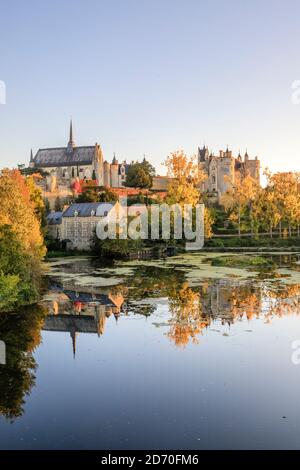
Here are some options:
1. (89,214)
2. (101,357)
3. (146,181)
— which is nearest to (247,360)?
(101,357)

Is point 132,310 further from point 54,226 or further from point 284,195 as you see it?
point 284,195

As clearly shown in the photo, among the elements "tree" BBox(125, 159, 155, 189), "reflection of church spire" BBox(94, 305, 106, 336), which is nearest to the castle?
"tree" BBox(125, 159, 155, 189)

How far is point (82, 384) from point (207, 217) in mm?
40776

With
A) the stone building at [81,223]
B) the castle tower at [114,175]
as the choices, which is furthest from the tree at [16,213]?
the castle tower at [114,175]

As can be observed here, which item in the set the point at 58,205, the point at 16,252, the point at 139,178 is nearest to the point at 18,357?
the point at 16,252

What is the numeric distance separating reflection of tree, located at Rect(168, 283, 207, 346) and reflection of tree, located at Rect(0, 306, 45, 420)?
15.7 feet

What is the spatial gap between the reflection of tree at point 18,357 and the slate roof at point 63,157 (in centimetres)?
7568

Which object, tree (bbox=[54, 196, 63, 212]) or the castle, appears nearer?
tree (bbox=[54, 196, 63, 212])

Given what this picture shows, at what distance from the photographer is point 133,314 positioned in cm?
2008

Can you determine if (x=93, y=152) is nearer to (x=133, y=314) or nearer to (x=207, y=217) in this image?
(x=207, y=217)

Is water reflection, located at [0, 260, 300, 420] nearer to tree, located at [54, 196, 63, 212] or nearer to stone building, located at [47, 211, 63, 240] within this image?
stone building, located at [47, 211, 63, 240]

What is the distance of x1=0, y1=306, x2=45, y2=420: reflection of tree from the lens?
11102 millimetres

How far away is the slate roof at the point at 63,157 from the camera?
9394 cm

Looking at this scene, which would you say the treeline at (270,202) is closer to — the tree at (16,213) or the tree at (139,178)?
the tree at (139,178)
